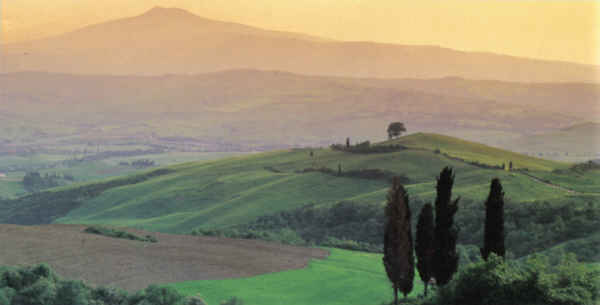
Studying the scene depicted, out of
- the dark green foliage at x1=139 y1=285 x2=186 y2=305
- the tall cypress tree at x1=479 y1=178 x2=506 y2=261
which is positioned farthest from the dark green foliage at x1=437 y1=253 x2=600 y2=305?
the dark green foliage at x1=139 y1=285 x2=186 y2=305

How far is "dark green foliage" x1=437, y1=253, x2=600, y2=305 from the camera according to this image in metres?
51.8

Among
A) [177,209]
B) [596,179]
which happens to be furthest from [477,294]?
[177,209]

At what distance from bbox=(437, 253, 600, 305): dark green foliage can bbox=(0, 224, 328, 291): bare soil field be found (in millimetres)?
36152

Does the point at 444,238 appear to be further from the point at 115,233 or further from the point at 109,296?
the point at 115,233

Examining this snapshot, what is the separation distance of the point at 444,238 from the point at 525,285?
13482 mm

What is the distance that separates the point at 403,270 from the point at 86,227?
74.5 metres

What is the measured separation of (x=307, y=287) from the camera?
83.4m

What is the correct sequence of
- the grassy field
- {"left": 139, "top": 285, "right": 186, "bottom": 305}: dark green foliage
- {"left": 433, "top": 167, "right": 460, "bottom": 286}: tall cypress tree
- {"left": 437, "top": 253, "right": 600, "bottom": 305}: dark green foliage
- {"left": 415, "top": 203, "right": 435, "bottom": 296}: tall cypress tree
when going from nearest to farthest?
{"left": 437, "top": 253, "right": 600, "bottom": 305}: dark green foliage
{"left": 433, "top": 167, "right": 460, "bottom": 286}: tall cypress tree
{"left": 415, "top": 203, "right": 435, "bottom": 296}: tall cypress tree
{"left": 139, "top": 285, "right": 186, "bottom": 305}: dark green foliage
the grassy field

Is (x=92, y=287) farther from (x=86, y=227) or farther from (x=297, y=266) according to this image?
(x=86, y=227)

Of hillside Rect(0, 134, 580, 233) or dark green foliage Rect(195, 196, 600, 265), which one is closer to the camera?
dark green foliage Rect(195, 196, 600, 265)

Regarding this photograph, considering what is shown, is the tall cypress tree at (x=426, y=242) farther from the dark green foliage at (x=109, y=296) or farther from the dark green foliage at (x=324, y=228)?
the dark green foliage at (x=324, y=228)

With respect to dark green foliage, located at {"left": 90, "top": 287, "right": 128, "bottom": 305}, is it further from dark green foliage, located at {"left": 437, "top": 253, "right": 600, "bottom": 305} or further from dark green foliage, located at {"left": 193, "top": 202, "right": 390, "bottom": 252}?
dark green foliage, located at {"left": 193, "top": 202, "right": 390, "bottom": 252}

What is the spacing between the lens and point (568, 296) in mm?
51219

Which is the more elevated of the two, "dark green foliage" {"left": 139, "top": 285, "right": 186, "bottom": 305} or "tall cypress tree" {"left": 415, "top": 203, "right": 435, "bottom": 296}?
"tall cypress tree" {"left": 415, "top": 203, "right": 435, "bottom": 296}
